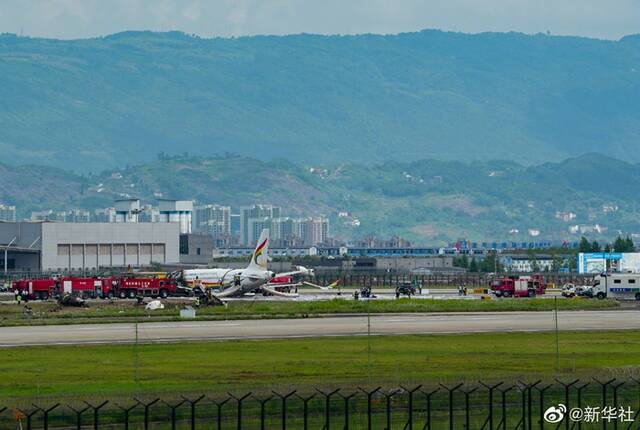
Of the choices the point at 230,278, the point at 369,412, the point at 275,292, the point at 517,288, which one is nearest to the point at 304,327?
the point at 369,412

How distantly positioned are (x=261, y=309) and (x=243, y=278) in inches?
1172

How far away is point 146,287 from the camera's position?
14325cm

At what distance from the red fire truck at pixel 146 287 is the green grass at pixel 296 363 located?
6290cm

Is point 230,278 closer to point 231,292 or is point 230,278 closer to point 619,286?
point 231,292

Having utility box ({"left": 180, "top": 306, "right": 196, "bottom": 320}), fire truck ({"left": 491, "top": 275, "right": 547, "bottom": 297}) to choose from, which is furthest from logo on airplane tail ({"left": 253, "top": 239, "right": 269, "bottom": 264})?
utility box ({"left": 180, "top": 306, "right": 196, "bottom": 320})

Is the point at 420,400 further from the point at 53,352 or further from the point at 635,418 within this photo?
the point at 53,352

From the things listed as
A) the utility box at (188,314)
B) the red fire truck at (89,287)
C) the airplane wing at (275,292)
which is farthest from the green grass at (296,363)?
the red fire truck at (89,287)

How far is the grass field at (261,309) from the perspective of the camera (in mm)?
103875

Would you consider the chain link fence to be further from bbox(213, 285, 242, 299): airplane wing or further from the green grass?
bbox(213, 285, 242, 299): airplane wing

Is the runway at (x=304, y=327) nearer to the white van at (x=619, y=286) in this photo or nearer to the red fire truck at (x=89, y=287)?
the white van at (x=619, y=286)

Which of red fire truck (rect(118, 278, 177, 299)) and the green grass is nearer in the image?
the green grass

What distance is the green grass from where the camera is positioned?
56938mm

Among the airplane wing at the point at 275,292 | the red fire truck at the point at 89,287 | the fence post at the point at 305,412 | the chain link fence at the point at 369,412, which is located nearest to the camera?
the fence post at the point at 305,412

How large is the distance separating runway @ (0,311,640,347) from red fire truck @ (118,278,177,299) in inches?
1597
